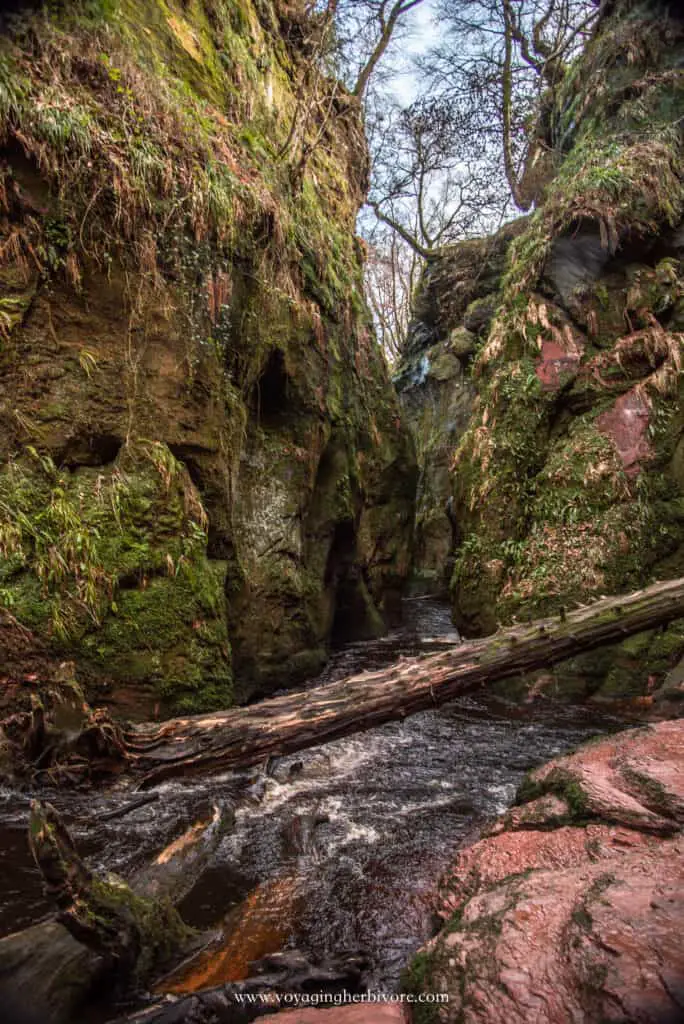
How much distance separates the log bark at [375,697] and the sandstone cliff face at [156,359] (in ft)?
3.70

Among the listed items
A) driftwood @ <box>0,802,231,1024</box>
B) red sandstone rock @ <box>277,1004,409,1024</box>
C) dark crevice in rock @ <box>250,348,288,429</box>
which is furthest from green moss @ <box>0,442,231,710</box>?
red sandstone rock @ <box>277,1004,409,1024</box>

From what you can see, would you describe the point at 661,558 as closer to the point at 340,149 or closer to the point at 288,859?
the point at 288,859

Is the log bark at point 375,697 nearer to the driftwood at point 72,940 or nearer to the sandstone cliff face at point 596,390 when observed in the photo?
the driftwood at point 72,940

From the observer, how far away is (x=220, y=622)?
4.81m

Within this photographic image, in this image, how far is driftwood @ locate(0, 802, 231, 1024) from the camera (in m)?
1.66

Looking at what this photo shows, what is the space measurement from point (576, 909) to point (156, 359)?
4770 mm

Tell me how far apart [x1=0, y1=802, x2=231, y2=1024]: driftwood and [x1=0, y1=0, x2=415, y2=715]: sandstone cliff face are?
2.23 metres

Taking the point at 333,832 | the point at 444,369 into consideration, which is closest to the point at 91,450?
the point at 333,832

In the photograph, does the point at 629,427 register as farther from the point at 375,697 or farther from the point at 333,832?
the point at 333,832

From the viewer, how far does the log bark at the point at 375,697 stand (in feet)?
10.3

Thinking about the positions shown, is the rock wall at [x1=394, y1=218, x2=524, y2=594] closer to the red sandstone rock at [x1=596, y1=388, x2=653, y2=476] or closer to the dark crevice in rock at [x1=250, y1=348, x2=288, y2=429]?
A: the red sandstone rock at [x1=596, y1=388, x2=653, y2=476]

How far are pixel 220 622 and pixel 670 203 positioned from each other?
28.1 ft

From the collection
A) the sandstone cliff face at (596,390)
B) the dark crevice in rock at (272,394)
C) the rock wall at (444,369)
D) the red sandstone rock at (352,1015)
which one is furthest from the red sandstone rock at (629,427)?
the rock wall at (444,369)

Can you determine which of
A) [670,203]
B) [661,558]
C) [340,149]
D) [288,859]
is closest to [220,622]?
[288,859]
